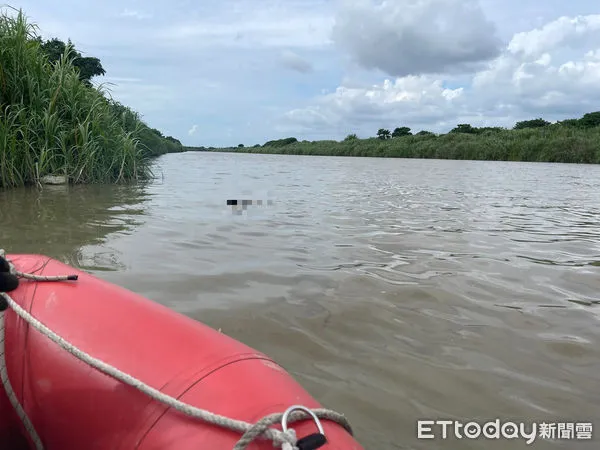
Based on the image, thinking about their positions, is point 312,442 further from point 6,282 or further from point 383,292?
point 383,292

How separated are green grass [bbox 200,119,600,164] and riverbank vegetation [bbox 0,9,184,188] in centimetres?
2626

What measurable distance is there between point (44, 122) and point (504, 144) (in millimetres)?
29850

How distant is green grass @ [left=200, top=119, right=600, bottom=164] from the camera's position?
2691cm

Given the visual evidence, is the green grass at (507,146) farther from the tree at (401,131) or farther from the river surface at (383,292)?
the river surface at (383,292)

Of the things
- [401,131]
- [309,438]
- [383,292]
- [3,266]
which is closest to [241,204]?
[383,292]

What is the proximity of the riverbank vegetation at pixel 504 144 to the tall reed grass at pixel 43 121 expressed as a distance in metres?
26.3

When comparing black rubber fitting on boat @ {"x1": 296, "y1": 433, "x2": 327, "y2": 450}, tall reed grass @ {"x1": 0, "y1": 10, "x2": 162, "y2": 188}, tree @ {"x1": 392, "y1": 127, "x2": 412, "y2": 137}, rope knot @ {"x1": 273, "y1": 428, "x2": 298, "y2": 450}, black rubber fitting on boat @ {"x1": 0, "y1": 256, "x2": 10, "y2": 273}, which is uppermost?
tree @ {"x1": 392, "y1": 127, "x2": 412, "y2": 137}

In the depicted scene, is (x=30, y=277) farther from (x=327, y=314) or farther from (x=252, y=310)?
(x=327, y=314)

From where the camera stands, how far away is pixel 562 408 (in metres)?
1.84

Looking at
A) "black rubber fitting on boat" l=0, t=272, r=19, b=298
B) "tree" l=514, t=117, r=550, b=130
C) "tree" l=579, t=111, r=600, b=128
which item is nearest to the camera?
"black rubber fitting on boat" l=0, t=272, r=19, b=298

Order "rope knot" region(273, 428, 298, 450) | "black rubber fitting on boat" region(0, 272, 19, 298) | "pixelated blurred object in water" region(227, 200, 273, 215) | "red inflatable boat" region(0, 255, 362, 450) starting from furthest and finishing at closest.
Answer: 1. "pixelated blurred object in water" region(227, 200, 273, 215)
2. "black rubber fitting on boat" region(0, 272, 19, 298)
3. "red inflatable boat" region(0, 255, 362, 450)
4. "rope knot" region(273, 428, 298, 450)

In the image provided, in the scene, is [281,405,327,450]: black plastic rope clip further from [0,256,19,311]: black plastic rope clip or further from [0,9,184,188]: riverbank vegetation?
[0,9,184,188]: riverbank vegetation

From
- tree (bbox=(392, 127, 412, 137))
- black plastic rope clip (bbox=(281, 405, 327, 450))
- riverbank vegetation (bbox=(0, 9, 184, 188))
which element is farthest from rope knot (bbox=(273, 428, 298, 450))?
tree (bbox=(392, 127, 412, 137))

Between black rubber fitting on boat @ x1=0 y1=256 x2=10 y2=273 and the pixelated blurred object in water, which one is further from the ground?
black rubber fitting on boat @ x1=0 y1=256 x2=10 y2=273
